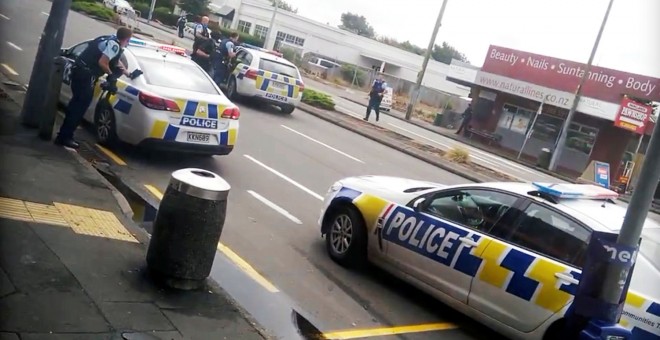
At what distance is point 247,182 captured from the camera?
30.1 ft

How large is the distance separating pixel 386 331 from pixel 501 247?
1.22 meters

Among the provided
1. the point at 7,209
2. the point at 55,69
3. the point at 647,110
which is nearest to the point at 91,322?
the point at 7,209

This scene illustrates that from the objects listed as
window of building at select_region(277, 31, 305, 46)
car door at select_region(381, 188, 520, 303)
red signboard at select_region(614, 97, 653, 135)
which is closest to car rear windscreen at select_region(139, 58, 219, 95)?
car door at select_region(381, 188, 520, 303)

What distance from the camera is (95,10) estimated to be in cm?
2867

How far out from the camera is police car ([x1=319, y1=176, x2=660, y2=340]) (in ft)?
16.4

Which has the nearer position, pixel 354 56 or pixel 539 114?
pixel 539 114

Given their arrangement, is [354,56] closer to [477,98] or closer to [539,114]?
[477,98]

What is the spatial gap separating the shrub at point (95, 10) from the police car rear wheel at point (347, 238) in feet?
80.3

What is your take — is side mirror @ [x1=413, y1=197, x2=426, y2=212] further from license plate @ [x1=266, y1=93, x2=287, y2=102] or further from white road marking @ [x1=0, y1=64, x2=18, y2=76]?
license plate @ [x1=266, y1=93, x2=287, y2=102]

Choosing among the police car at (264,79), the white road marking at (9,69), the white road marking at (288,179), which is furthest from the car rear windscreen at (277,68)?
the white road marking at (288,179)

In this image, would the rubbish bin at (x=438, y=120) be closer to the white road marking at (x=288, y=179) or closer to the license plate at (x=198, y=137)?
the white road marking at (x=288, y=179)

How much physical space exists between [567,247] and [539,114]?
2557cm

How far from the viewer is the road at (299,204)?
18.9 feet

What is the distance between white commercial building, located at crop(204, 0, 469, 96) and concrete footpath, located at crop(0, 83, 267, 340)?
44.0 m
